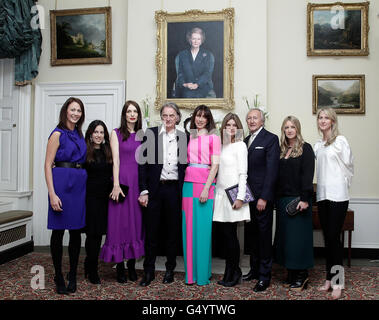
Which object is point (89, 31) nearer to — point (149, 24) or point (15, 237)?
point (149, 24)

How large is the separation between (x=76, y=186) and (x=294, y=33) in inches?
147

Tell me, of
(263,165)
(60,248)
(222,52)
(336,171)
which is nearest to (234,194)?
(263,165)

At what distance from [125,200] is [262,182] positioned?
137cm

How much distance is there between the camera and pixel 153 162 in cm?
332

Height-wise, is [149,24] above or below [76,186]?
above

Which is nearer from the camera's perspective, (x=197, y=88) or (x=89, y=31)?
(x=197, y=88)

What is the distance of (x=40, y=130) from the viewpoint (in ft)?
17.1

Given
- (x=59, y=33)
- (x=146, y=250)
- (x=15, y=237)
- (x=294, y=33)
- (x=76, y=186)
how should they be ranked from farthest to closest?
1. (x=59, y=33)
2. (x=294, y=33)
3. (x=15, y=237)
4. (x=146, y=250)
5. (x=76, y=186)

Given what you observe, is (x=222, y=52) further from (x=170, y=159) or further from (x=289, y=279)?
(x=289, y=279)

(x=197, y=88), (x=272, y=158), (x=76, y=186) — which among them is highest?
(x=197, y=88)

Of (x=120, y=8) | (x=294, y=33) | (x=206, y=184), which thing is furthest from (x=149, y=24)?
(x=206, y=184)

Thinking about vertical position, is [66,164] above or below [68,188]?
above

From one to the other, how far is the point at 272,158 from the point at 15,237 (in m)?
3.58

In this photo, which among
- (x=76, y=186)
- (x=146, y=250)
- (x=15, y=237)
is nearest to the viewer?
(x=76, y=186)
